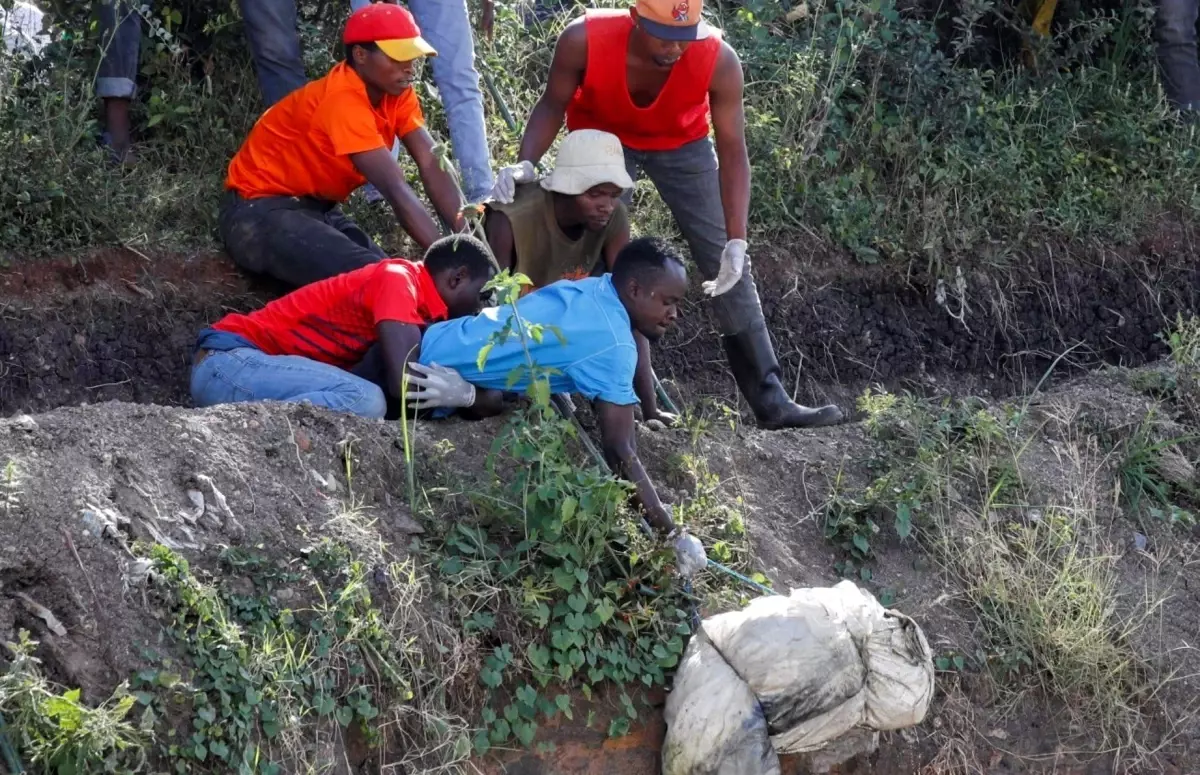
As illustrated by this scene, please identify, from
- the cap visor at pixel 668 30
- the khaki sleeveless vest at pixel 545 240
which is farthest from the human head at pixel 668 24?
the khaki sleeveless vest at pixel 545 240

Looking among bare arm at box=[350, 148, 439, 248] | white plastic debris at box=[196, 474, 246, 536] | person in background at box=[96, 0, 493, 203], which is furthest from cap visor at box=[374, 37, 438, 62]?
white plastic debris at box=[196, 474, 246, 536]

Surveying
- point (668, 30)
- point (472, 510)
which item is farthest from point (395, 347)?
point (668, 30)

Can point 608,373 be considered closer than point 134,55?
Yes

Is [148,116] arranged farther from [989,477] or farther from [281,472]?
[989,477]

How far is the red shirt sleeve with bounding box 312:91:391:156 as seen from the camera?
549 cm

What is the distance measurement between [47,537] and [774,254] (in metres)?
4.06

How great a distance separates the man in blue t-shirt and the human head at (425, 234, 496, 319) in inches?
5.5

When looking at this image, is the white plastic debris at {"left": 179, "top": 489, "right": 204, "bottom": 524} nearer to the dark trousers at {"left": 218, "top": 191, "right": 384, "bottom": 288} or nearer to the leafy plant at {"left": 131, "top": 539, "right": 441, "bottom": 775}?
the leafy plant at {"left": 131, "top": 539, "right": 441, "bottom": 775}

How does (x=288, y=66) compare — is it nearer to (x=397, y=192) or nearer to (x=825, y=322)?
(x=397, y=192)

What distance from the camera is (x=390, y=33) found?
5441mm

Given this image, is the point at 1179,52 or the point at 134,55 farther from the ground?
the point at 134,55

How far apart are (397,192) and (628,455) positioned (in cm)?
138

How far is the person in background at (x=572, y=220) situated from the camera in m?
5.17

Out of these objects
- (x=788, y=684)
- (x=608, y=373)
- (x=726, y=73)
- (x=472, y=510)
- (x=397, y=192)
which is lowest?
(x=788, y=684)
